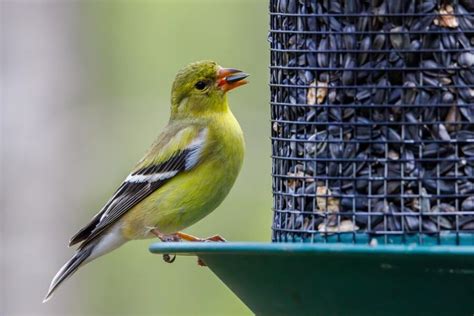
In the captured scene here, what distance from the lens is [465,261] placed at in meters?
4.29

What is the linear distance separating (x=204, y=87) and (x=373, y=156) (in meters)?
2.68

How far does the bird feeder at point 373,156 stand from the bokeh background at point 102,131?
6802mm

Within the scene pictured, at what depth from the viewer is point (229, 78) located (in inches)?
294

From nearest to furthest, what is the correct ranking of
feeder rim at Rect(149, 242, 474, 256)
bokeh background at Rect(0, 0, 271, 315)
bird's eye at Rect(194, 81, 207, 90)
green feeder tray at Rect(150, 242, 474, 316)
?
feeder rim at Rect(149, 242, 474, 256) < green feeder tray at Rect(150, 242, 474, 316) < bird's eye at Rect(194, 81, 207, 90) < bokeh background at Rect(0, 0, 271, 315)

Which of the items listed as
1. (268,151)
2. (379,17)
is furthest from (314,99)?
(268,151)

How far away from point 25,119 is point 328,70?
7087 millimetres

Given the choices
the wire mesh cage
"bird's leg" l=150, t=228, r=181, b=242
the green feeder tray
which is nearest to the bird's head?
"bird's leg" l=150, t=228, r=181, b=242

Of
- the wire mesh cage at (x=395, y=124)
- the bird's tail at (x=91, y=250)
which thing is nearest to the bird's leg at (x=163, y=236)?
the bird's tail at (x=91, y=250)

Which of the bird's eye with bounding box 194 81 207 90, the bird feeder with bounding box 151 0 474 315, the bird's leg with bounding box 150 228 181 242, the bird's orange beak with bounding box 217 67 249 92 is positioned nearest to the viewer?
the bird feeder with bounding box 151 0 474 315

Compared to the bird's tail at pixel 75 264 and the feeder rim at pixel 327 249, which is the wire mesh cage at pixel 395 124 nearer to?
the feeder rim at pixel 327 249

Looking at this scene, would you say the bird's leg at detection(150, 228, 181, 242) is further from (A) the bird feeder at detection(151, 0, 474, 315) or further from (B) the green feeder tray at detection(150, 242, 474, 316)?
(B) the green feeder tray at detection(150, 242, 474, 316)

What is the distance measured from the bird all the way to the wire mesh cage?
1887mm

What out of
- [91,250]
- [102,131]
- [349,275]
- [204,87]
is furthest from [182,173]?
[102,131]

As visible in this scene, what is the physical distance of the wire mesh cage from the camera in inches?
197
